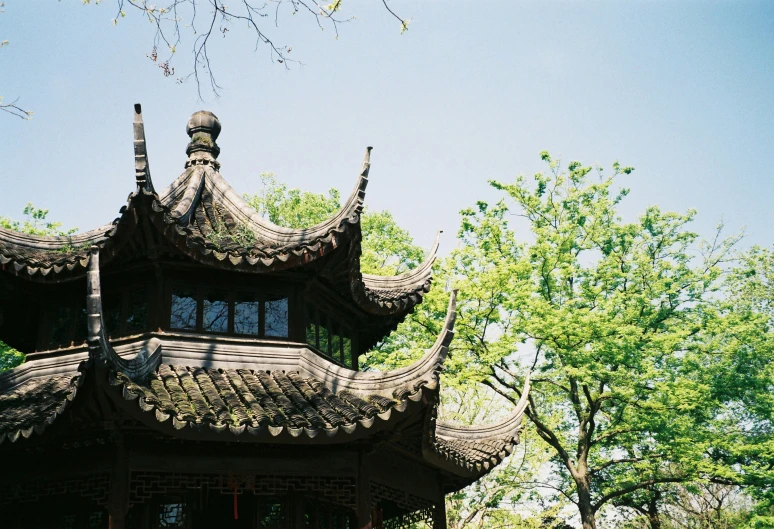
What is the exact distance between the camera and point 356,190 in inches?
360

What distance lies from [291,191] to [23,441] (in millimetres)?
23840

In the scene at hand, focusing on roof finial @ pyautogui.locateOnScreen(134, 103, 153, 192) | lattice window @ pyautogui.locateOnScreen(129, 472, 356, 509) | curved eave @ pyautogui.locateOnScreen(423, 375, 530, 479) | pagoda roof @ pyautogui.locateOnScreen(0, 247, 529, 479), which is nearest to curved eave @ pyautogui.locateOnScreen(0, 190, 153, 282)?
roof finial @ pyautogui.locateOnScreen(134, 103, 153, 192)

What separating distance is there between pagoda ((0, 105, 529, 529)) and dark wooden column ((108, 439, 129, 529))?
13mm

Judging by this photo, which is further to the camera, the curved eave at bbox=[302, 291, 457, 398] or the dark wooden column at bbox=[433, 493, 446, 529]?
the dark wooden column at bbox=[433, 493, 446, 529]

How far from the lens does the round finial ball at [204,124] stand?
1181 centimetres

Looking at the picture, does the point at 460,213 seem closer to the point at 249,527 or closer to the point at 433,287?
the point at 433,287

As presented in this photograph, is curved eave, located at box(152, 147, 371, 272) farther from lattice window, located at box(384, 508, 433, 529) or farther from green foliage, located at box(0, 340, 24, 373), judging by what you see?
green foliage, located at box(0, 340, 24, 373)

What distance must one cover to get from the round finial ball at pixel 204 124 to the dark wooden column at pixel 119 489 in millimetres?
5685

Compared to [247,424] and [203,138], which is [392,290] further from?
[247,424]

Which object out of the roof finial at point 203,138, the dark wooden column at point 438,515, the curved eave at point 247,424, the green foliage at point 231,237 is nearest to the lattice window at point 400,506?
the dark wooden column at point 438,515

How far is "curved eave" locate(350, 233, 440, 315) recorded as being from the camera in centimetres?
1069

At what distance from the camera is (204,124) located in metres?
11.8

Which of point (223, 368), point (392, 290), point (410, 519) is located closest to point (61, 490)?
point (223, 368)

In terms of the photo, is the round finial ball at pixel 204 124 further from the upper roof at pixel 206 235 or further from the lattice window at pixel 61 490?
the lattice window at pixel 61 490
